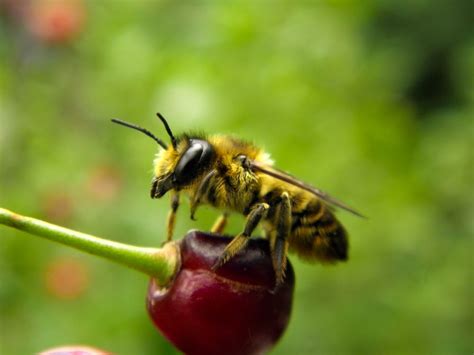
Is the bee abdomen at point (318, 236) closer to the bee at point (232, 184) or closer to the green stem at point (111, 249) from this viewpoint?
the bee at point (232, 184)

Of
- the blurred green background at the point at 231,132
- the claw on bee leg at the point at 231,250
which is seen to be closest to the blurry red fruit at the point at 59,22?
the blurred green background at the point at 231,132

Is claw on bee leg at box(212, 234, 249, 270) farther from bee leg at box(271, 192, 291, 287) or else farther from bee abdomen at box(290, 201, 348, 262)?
bee abdomen at box(290, 201, 348, 262)

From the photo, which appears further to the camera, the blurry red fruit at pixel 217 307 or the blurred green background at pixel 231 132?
the blurred green background at pixel 231 132

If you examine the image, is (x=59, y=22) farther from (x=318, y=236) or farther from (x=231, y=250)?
(x=231, y=250)

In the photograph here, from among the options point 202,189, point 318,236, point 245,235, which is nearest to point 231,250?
point 245,235

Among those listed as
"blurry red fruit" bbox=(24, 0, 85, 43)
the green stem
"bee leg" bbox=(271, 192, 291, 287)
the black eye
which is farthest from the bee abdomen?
"blurry red fruit" bbox=(24, 0, 85, 43)

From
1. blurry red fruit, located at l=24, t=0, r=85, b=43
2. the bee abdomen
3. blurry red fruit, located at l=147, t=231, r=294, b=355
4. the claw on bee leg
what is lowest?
blurry red fruit, located at l=147, t=231, r=294, b=355
